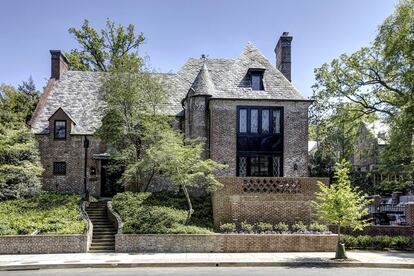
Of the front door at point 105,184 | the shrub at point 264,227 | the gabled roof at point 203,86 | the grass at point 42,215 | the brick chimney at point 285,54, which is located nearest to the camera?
the grass at point 42,215

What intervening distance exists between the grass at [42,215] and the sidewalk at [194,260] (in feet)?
6.26

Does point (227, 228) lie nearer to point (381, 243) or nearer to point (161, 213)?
point (161, 213)

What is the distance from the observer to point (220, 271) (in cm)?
1406

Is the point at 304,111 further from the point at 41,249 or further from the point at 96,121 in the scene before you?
the point at 41,249

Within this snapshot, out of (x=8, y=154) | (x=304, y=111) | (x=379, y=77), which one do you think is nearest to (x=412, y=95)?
(x=379, y=77)

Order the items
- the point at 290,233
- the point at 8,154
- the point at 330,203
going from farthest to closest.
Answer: the point at 8,154 < the point at 290,233 < the point at 330,203

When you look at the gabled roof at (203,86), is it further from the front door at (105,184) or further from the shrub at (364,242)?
the shrub at (364,242)

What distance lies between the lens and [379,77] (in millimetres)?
29375

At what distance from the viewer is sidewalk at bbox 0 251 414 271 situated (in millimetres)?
15070

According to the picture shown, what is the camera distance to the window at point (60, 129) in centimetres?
2798

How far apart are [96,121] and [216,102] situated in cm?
874

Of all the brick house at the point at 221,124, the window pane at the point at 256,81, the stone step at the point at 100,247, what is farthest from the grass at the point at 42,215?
the window pane at the point at 256,81

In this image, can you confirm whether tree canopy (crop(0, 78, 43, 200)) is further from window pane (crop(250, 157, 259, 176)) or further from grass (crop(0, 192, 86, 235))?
window pane (crop(250, 157, 259, 176))

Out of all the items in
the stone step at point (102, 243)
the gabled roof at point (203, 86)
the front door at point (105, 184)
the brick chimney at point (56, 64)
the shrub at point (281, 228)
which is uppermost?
the brick chimney at point (56, 64)
